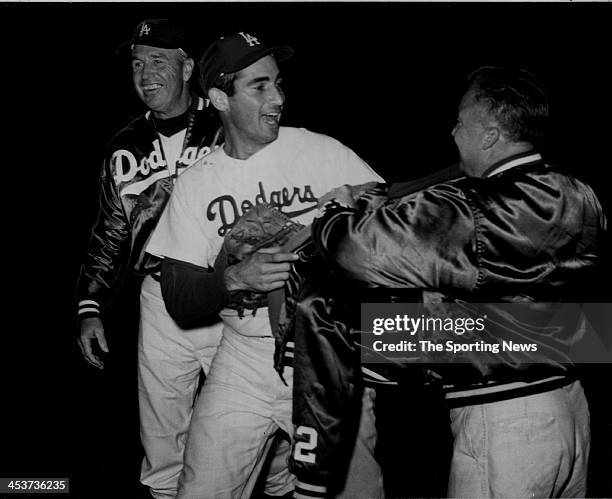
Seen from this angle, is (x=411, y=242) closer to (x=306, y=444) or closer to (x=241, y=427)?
(x=306, y=444)

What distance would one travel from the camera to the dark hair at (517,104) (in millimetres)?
1877

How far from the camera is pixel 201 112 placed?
2.81 m

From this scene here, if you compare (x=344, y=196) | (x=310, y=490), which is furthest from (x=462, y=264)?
(x=310, y=490)

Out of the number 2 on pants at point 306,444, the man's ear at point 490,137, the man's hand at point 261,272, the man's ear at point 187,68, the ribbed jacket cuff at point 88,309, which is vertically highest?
the man's ear at point 187,68

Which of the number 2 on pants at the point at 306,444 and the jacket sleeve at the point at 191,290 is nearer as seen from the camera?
the number 2 on pants at the point at 306,444

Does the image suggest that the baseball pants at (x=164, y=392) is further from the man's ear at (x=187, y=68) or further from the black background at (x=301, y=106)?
the man's ear at (x=187, y=68)

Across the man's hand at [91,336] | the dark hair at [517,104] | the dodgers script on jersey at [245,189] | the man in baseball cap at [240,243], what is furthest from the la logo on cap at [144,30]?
the dark hair at [517,104]

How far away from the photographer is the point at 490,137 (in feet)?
6.23

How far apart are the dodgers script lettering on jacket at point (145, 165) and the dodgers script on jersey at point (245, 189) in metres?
0.33

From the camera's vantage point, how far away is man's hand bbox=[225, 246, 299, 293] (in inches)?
83.7

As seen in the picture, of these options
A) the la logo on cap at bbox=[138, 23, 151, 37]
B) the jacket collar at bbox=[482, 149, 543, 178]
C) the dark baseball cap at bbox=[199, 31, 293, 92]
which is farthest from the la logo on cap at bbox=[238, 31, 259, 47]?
the jacket collar at bbox=[482, 149, 543, 178]

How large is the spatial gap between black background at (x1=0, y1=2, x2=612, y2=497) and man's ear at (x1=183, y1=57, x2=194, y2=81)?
0.09 metres

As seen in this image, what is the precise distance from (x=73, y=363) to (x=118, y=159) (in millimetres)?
1201

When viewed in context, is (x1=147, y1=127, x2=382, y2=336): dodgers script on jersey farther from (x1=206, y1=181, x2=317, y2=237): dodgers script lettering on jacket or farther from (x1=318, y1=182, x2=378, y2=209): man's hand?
(x1=318, y1=182, x2=378, y2=209): man's hand
